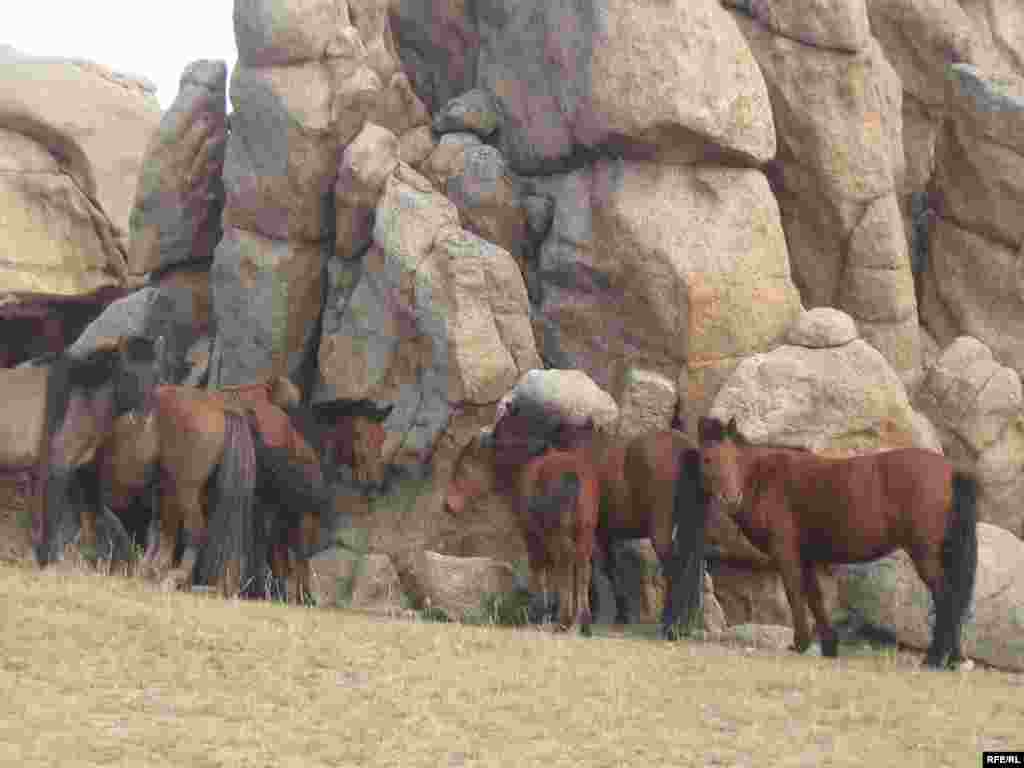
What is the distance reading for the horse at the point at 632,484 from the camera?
479 inches

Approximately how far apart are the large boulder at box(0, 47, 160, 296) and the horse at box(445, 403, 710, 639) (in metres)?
7.42

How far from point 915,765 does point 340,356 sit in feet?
35.8

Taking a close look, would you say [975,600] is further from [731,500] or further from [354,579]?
[354,579]

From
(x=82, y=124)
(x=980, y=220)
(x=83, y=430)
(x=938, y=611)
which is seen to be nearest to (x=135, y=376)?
(x=83, y=430)

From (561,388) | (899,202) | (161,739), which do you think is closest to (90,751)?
(161,739)

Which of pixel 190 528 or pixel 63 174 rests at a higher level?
pixel 63 174

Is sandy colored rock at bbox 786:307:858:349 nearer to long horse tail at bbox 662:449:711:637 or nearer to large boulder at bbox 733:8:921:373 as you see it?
large boulder at bbox 733:8:921:373

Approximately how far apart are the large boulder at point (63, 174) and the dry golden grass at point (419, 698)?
8223 mm

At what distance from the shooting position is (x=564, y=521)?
1191cm

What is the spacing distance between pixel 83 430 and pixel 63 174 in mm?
6908

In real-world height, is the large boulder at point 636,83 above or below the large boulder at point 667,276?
above

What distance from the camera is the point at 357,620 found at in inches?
414

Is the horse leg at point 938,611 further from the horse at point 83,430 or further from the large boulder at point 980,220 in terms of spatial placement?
the large boulder at point 980,220

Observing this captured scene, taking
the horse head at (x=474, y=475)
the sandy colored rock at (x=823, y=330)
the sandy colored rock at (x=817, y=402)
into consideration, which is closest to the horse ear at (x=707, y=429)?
the horse head at (x=474, y=475)
